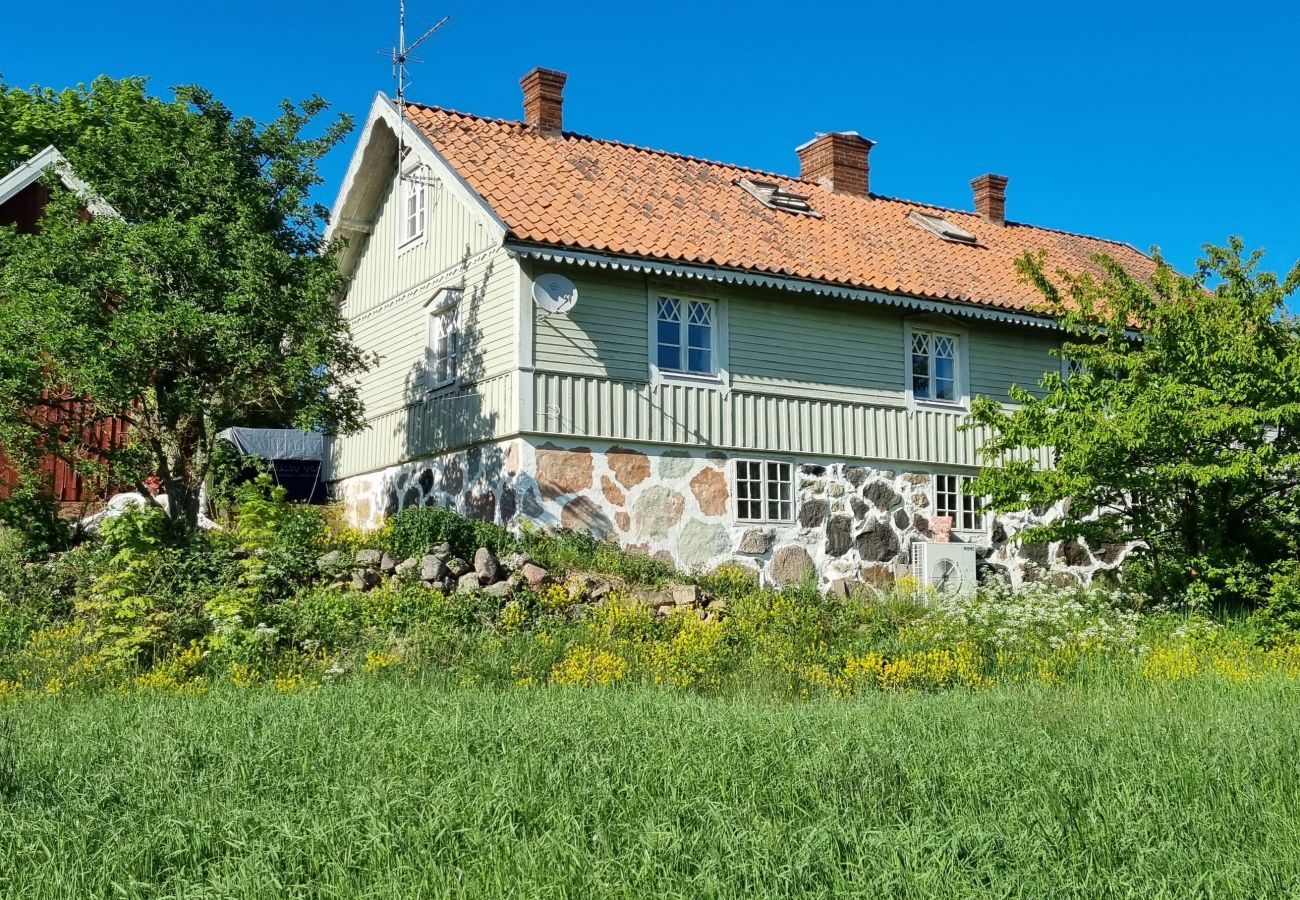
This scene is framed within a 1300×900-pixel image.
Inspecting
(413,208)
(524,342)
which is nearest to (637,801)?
A: (524,342)

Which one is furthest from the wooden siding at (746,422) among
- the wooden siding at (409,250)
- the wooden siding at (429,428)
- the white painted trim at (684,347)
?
the wooden siding at (409,250)

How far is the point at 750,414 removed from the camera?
1806cm

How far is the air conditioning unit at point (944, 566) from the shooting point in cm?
1859

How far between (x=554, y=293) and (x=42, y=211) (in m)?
7.97

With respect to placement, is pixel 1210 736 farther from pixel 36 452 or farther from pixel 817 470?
pixel 36 452

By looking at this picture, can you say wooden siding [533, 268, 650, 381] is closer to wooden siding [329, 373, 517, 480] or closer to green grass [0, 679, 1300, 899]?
wooden siding [329, 373, 517, 480]

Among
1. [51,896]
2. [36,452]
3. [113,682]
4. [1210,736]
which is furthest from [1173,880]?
[36,452]

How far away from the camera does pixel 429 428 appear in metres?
18.7

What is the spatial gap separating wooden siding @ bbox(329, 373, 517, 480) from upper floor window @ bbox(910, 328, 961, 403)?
21.6 ft

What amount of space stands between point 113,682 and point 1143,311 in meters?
12.1

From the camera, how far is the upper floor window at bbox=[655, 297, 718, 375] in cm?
1769

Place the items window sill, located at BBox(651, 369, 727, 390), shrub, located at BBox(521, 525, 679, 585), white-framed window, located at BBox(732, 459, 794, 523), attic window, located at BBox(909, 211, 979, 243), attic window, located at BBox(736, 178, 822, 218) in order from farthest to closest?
attic window, located at BBox(909, 211, 979, 243)
attic window, located at BBox(736, 178, 822, 218)
white-framed window, located at BBox(732, 459, 794, 523)
window sill, located at BBox(651, 369, 727, 390)
shrub, located at BBox(521, 525, 679, 585)

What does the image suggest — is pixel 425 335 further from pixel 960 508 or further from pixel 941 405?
pixel 960 508

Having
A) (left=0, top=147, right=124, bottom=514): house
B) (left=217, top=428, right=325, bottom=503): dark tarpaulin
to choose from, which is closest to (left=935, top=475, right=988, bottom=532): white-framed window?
(left=217, top=428, right=325, bottom=503): dark tarpaulin
